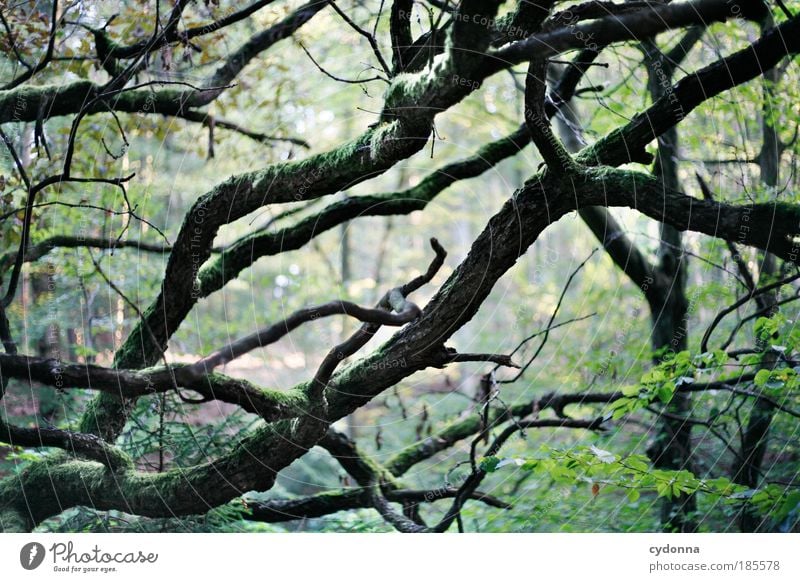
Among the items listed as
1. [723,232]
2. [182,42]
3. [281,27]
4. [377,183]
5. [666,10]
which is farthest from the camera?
[377,183]

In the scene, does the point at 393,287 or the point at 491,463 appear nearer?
the point at 491,463

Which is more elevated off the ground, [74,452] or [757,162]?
[757,162]

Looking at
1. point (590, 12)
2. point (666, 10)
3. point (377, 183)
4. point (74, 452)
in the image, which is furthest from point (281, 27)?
point (377, 183)

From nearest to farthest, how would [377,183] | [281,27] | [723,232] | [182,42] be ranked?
[723,232]
[182,42]
[281,27]
[377,183]

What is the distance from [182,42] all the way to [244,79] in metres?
1.01

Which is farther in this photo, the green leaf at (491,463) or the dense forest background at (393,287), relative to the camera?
the dense forest background at (393,287)

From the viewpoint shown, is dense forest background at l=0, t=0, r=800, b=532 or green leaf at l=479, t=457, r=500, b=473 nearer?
green leaf at l=479, t=457, r=500, b=473

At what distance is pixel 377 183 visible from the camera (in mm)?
9000

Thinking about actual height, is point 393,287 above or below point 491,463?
above
